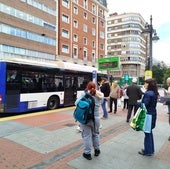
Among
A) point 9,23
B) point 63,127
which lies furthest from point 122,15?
point 63,127

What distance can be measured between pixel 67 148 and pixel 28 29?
1294 inches

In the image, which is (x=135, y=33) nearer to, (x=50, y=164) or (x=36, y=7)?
(x=36, y=7)

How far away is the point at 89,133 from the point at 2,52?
29.2 meters

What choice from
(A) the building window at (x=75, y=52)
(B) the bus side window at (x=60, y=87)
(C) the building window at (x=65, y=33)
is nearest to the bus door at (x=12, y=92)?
(B) the bus side window at (x=60, y=87)

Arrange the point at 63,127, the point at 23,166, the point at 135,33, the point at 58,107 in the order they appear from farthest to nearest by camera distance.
Result: the point at 135,33, the point at 58,107, the point at 63,127, the point at 23,166

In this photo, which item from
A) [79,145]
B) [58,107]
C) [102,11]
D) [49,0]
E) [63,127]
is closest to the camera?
[79,145]

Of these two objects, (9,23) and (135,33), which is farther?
(135,33)

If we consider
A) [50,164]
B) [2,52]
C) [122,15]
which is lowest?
[50,164]

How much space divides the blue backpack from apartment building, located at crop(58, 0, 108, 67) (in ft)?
129

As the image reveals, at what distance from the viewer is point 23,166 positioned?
4734 millimetres

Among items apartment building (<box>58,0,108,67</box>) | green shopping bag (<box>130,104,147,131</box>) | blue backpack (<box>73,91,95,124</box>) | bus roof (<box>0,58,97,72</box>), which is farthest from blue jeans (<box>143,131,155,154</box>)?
apartment building (<box>58,0,108,67</box>)

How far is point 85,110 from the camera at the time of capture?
4.95m

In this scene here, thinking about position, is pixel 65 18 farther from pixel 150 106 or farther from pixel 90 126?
pixel 90 126

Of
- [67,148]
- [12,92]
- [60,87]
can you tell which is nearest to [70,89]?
[60,87]
